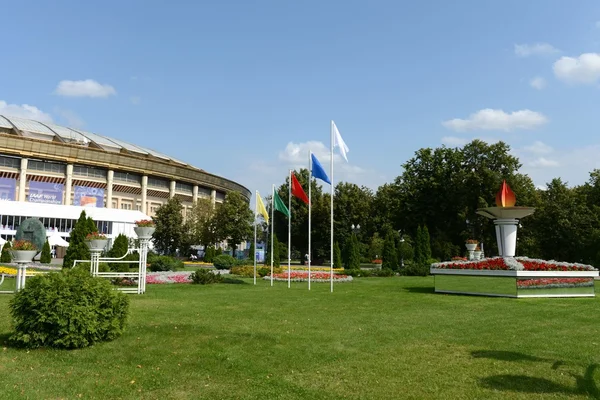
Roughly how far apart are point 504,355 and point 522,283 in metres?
9.59

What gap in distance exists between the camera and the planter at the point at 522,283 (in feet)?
52.1

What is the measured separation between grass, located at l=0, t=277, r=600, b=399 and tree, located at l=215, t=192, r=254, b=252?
40827mm

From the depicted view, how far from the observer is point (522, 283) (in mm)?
15859

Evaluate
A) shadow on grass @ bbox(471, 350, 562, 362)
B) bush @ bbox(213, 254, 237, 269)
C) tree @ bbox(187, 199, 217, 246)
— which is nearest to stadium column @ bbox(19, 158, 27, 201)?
tree @ bbox(187, 199, 217, 246)

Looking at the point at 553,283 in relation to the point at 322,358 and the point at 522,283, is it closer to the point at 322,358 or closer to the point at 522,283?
the point at 522,283

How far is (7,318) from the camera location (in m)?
9.96

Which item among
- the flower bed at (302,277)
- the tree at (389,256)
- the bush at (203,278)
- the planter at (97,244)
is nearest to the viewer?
the planter at (97,244)

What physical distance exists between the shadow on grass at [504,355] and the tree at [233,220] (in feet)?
150

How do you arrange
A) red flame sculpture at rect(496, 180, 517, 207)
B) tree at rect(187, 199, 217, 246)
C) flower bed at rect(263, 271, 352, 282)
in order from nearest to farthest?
red flame sculpture at rect(496, 180, 517, 207) < flower bed at rect(263, 271, 352, 282) < tree at rect(187, 199, 217, 246)

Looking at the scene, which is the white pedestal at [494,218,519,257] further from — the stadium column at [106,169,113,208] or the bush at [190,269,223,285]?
the stadium column at [106,169,113,208]

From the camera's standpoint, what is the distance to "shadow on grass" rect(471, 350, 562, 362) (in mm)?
7062

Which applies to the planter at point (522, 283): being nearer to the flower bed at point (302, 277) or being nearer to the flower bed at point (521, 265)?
the flower bed at point (521, 265)

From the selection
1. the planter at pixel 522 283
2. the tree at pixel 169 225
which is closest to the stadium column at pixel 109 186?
the tree at pixel 169 225

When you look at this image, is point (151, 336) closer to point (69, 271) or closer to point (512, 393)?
point (69, 271)
